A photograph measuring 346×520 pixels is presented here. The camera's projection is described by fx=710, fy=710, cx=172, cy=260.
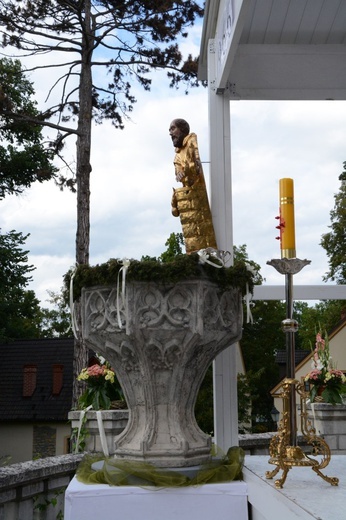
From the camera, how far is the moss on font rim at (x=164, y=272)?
9.73ft

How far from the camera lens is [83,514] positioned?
2.94 meters

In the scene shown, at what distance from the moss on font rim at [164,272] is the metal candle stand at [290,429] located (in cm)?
43

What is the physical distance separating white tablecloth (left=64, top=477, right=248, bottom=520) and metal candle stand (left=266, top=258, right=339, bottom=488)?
0.36m

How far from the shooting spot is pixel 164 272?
9.72ft

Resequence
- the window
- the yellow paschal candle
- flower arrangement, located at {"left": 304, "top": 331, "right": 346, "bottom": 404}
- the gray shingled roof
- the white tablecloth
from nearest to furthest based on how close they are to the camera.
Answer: the yellow paschal candle, the white tablecloth, flower arrangement, located at {"left": 304, "top": 331, "right": 346, "bottom": 404}, the gray shingled roof, the window

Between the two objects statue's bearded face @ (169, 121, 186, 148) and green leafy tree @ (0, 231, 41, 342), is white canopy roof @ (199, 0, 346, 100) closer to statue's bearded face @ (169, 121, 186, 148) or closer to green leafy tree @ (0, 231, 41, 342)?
statue's bearded face @ (169, 121, 186, 148)

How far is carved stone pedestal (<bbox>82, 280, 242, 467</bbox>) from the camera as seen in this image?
3.00 m

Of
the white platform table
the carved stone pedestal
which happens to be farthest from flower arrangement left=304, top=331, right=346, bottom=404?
the carved stone pedestal

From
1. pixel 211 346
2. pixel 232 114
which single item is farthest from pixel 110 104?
pixel 211 346

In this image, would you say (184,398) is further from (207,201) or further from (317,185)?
(317,185)

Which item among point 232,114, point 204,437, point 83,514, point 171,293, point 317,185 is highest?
point 232,114

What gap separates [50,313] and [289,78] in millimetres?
27071

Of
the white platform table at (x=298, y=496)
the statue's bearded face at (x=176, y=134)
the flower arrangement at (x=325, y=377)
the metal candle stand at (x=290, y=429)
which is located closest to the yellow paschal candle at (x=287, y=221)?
the metal candle stand at (x=290, y=429)

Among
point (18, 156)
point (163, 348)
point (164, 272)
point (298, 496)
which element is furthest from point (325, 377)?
point (18, 156)
